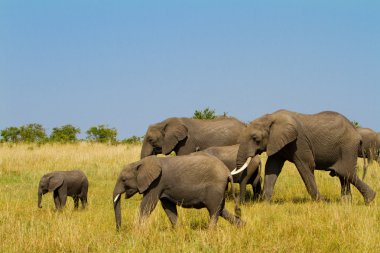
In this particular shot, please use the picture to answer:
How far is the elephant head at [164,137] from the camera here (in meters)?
14.2

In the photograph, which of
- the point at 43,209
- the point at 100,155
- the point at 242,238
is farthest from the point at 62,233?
the point at 100,155

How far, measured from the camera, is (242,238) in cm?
718

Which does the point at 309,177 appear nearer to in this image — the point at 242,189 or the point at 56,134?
the point at 242,189

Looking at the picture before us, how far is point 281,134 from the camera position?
1091 cm

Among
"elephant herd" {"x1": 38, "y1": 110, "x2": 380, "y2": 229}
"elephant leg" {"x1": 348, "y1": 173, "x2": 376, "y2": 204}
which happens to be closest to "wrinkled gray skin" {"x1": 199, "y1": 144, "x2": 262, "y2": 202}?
"elephant herd" {"x1": 38, "y1": 110, "x2": 380, "y2": 229}

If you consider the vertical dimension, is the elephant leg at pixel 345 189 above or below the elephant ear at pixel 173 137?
below

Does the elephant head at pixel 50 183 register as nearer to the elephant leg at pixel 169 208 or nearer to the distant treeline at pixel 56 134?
the elephant leg at pixel 169 208

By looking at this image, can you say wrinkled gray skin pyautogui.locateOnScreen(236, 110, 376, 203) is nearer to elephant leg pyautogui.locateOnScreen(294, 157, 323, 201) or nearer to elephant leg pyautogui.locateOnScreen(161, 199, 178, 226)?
elephant leg pyautogui.locateOnScreen(294, 157, 323, 201)

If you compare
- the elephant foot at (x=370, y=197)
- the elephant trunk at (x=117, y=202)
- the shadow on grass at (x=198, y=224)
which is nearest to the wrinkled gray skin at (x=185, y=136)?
the elephant foot at (x=370, y=197)

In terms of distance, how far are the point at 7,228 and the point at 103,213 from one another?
226 cm

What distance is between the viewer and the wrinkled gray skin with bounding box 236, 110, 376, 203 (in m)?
11.0

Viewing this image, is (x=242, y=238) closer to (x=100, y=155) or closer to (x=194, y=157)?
(x=194, y=157)

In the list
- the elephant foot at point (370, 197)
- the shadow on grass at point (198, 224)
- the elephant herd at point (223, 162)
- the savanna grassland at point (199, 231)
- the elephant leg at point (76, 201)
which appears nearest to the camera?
the savanna grassland at point (199, 231)

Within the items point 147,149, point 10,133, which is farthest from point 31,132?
point 147,149
